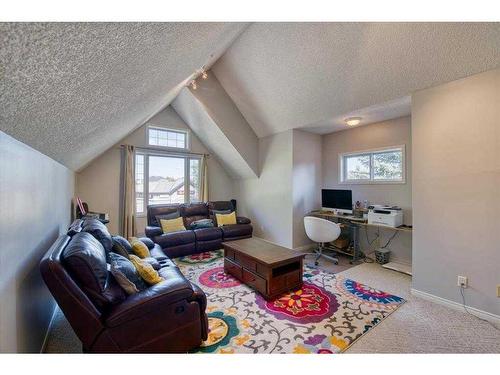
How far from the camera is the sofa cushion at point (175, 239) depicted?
3834 mm

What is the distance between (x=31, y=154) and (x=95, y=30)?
4.15 feet

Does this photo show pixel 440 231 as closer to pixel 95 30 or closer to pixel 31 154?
pixel 95 30

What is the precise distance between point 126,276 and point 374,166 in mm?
4247

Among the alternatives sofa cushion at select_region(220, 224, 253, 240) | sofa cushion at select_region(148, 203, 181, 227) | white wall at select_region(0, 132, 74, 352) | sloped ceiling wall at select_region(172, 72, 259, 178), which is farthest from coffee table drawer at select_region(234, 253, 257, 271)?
sloped ceiling wall at select_region(172, 72, 259, 178)

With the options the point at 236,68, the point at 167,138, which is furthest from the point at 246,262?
the point at 167,138

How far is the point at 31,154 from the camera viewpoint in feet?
5.32

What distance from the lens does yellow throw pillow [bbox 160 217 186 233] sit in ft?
13.9

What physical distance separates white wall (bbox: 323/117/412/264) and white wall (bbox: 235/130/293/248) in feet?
3.36

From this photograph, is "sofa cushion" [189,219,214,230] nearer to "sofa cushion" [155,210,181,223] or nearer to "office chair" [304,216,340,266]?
"sofa cushion" [155,210,181,223]

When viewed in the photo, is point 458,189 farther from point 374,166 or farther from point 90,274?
point 90,274

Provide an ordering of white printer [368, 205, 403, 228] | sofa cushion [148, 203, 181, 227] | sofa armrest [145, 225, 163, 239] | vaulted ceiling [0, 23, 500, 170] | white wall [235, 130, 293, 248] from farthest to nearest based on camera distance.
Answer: white wall [235, 130, 293, 248], sofa cushion [148, 203, 181, 227], sofa armrest [145, 225, 163, 239], white printer [368, 205, 403, 228], vaulted ceiling [0, 23, 500, 170]

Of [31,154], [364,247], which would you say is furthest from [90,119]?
[364,247]
